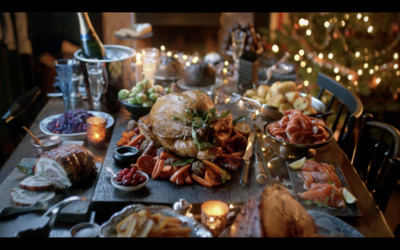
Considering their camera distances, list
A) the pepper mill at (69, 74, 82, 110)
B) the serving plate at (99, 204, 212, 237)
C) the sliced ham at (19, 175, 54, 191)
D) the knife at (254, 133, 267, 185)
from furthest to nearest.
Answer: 1. the pepper mill at (69, 74, 82, 110)
2. the knife at (254, 133, 267, 185)
3. the sliced ham at (19, 175, 54, 191)
4. the serving plate at (99, 204, 212, 237)

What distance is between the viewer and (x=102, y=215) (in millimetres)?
2242

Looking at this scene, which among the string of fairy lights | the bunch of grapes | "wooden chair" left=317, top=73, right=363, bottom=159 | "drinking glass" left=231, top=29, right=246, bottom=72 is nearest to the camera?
"wooden chair" left=317, top=73, right=363, bottom=159

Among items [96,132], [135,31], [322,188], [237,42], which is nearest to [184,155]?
[96,132]

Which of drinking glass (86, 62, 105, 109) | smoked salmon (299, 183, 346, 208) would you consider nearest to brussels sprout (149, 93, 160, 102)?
drinking glass (86, 62, 105, 109)

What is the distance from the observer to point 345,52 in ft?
17.9

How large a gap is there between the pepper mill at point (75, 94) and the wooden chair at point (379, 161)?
2.60 m

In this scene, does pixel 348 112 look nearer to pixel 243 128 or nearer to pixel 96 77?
pixel 243 128

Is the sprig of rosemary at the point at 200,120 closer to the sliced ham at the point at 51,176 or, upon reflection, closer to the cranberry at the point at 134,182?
the cranberry at the point at 134,182

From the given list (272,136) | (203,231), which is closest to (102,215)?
(203,231)

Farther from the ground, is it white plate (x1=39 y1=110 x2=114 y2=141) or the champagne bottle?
the champagne bottle

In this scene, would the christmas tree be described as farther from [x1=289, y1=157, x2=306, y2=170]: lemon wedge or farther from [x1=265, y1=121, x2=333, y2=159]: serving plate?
[x1=289, y1=157, x2=306, y2=170]: lemon wedge

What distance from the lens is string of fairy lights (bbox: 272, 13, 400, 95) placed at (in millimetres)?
5086

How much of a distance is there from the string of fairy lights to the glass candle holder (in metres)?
2.91
